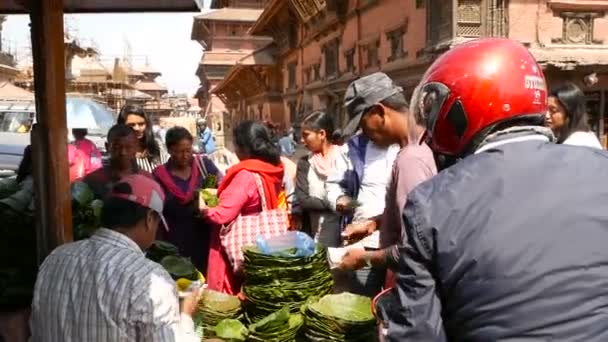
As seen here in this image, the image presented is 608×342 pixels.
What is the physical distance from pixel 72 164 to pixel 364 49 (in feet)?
36.6

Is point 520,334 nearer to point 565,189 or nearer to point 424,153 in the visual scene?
point 565,189

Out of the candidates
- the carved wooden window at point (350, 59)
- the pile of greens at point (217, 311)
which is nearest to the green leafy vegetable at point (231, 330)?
the pile of greens at point (217, 311)

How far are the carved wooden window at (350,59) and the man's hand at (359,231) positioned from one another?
1279 cm

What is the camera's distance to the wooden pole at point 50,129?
7.16 feet

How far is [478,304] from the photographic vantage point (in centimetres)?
123

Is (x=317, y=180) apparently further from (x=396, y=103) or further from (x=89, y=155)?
(x=89, y=155)

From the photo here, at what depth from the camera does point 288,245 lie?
3166 mm

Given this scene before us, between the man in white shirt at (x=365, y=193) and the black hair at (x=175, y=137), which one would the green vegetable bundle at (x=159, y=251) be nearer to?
the man in white shirt at (x=365, y=193)

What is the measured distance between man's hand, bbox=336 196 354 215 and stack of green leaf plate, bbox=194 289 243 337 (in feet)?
2.62

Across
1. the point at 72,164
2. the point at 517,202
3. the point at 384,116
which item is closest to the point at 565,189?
the point at 517,202

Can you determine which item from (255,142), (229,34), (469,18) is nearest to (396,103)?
(255,142)

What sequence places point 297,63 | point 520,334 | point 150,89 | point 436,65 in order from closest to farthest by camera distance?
1. point 520,334
2. point 436,65
3. point 297,63
4. point 150,89

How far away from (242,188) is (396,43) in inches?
376

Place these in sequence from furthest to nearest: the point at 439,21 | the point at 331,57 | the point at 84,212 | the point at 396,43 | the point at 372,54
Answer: the point at 331,57 < the point at 372,54 < the point at 396,43 < the point at 439,21 < the point at 84,212
